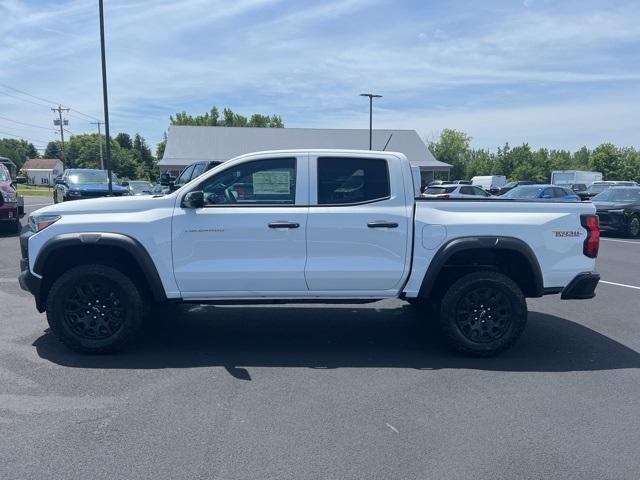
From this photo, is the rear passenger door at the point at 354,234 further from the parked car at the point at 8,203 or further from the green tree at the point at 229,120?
the green tree at the point at 229,120

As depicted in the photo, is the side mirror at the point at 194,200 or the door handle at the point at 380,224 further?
the door handle at the point at 380,224

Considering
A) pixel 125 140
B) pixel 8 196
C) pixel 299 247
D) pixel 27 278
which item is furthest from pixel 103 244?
pixel 125 140

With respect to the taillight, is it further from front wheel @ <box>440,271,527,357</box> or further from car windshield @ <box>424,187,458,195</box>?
car windshield @ <box>424,187,458,195</box>

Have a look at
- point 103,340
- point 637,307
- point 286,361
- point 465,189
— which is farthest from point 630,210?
point 103,340

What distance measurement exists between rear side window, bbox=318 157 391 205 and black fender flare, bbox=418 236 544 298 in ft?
2.55

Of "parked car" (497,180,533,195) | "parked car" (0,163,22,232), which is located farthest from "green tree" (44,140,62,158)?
"parked car" (0,163,22,232)

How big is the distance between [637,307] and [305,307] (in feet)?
15.0

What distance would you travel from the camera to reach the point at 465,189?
26.3 metres

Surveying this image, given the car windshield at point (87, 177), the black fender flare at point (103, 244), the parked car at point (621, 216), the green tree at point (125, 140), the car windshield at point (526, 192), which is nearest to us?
the black fender flare at point (103, 244)

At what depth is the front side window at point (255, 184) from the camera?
18.7ft

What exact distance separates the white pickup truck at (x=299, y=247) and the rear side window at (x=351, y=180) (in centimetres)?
1

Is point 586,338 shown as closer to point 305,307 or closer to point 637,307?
point 637,307

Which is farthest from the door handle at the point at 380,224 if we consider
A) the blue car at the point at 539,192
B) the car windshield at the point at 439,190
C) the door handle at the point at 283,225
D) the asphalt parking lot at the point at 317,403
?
the car windshield at the point at 439,190

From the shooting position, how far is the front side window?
5.70 meters
